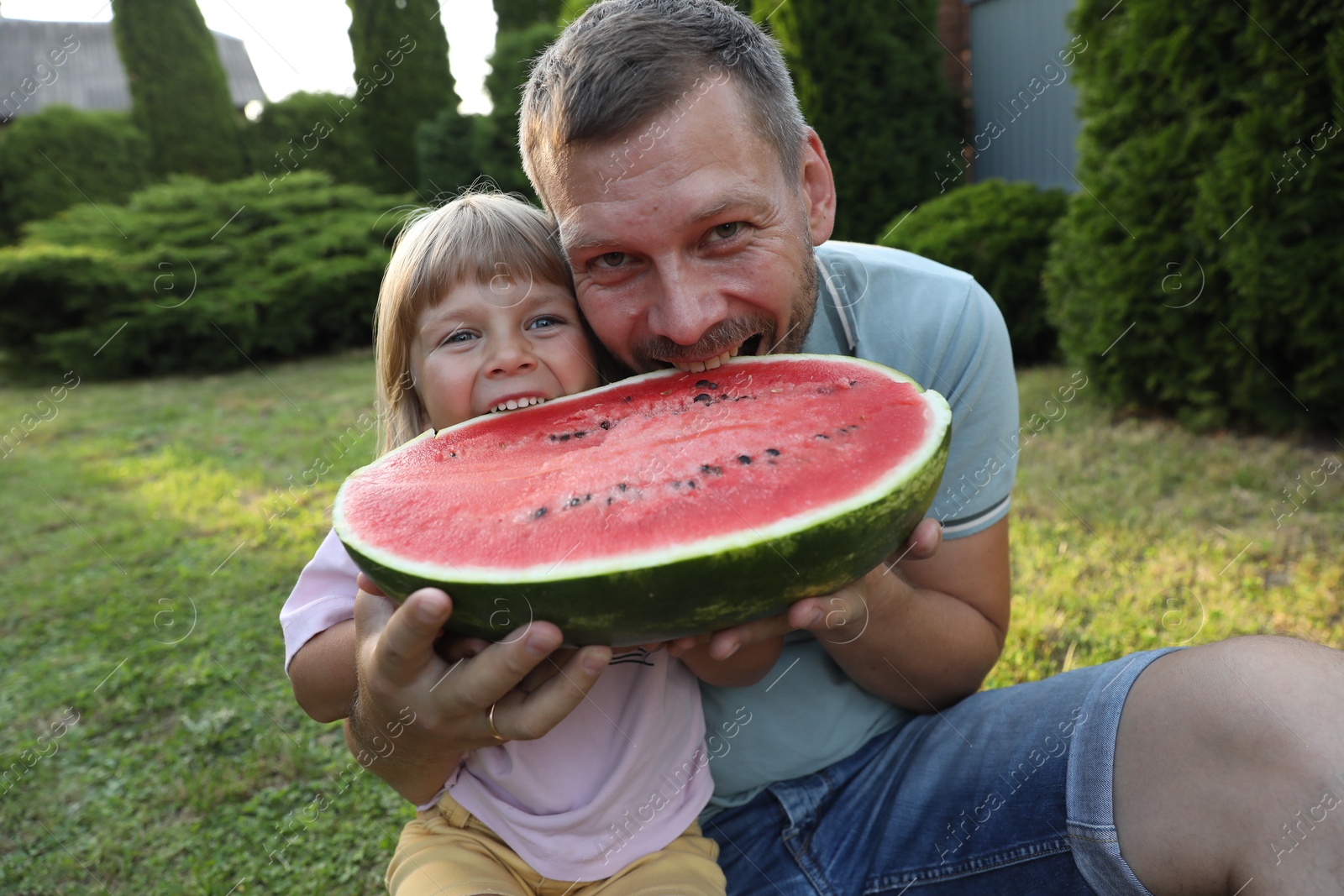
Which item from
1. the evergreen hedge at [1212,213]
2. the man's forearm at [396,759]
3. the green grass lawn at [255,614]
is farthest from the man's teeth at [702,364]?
the evergreen hedge at [1212,213]

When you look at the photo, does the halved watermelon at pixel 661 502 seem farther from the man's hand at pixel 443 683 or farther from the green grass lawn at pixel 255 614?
the green grass lawn at pixel 255 614

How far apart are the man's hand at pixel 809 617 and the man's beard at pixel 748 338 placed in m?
0.56

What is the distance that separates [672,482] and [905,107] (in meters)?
8.37

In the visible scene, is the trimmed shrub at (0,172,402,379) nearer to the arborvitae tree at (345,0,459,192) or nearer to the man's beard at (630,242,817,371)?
the arborvitae tree at (345,0,459,192)

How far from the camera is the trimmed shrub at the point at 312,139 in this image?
47.1ft

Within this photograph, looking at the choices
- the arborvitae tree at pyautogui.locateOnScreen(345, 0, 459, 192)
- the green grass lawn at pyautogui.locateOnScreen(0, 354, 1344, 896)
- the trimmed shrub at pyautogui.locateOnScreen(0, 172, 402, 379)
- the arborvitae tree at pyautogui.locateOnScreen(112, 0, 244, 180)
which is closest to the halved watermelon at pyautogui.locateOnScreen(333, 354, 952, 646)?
the green grass lawn at pyautogui.locateOnScreen(0, 354, 1344, 896)

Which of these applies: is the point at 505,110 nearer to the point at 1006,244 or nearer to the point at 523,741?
the point at 1006,244

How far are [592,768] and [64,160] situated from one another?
1775cm

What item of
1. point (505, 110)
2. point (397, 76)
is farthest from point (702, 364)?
point (397, 76)

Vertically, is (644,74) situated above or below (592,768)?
above

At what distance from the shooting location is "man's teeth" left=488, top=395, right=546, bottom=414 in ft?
6.15

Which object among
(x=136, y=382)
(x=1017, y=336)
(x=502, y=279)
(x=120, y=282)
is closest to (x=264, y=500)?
(x=502, y=279)

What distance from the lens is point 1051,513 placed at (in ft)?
13.9

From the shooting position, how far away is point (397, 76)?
13.9m
